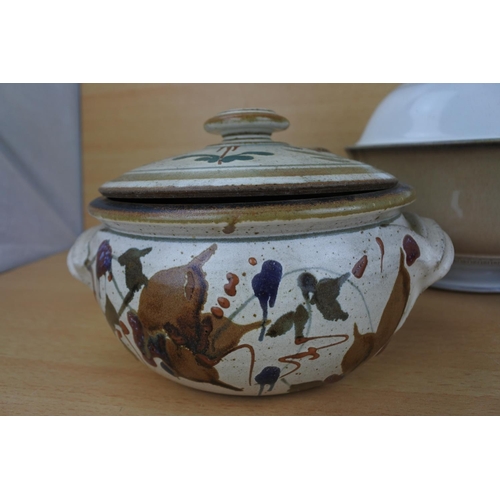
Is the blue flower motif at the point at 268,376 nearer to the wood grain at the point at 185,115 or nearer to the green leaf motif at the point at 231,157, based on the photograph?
the green leaf motif at the point at 231,157

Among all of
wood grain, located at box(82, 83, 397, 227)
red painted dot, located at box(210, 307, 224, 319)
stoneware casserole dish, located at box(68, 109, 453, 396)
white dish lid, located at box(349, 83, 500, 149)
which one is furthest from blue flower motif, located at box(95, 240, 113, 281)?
wood grain, located at box(82, 83, 397, 227)

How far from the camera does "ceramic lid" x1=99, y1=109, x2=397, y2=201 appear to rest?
0.57 m

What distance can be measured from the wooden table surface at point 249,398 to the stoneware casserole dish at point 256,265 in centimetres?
7

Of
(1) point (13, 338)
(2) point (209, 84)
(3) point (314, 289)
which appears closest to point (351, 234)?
(3) point (314, 289)

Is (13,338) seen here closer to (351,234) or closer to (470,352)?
(351,234)

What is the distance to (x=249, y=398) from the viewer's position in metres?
0.73

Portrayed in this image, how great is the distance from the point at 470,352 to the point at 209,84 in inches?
42.5

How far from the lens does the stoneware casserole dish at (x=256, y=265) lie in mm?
575

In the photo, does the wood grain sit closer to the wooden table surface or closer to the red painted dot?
the wooden table surface

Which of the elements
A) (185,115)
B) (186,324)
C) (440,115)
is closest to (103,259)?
(186,324)

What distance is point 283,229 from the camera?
576mm

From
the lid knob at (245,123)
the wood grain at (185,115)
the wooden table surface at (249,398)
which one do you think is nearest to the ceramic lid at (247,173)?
the lid knob at (245,123)

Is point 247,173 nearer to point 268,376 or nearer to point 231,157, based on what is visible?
point 231,157

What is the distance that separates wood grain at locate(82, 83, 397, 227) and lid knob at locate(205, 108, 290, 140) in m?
0.74
